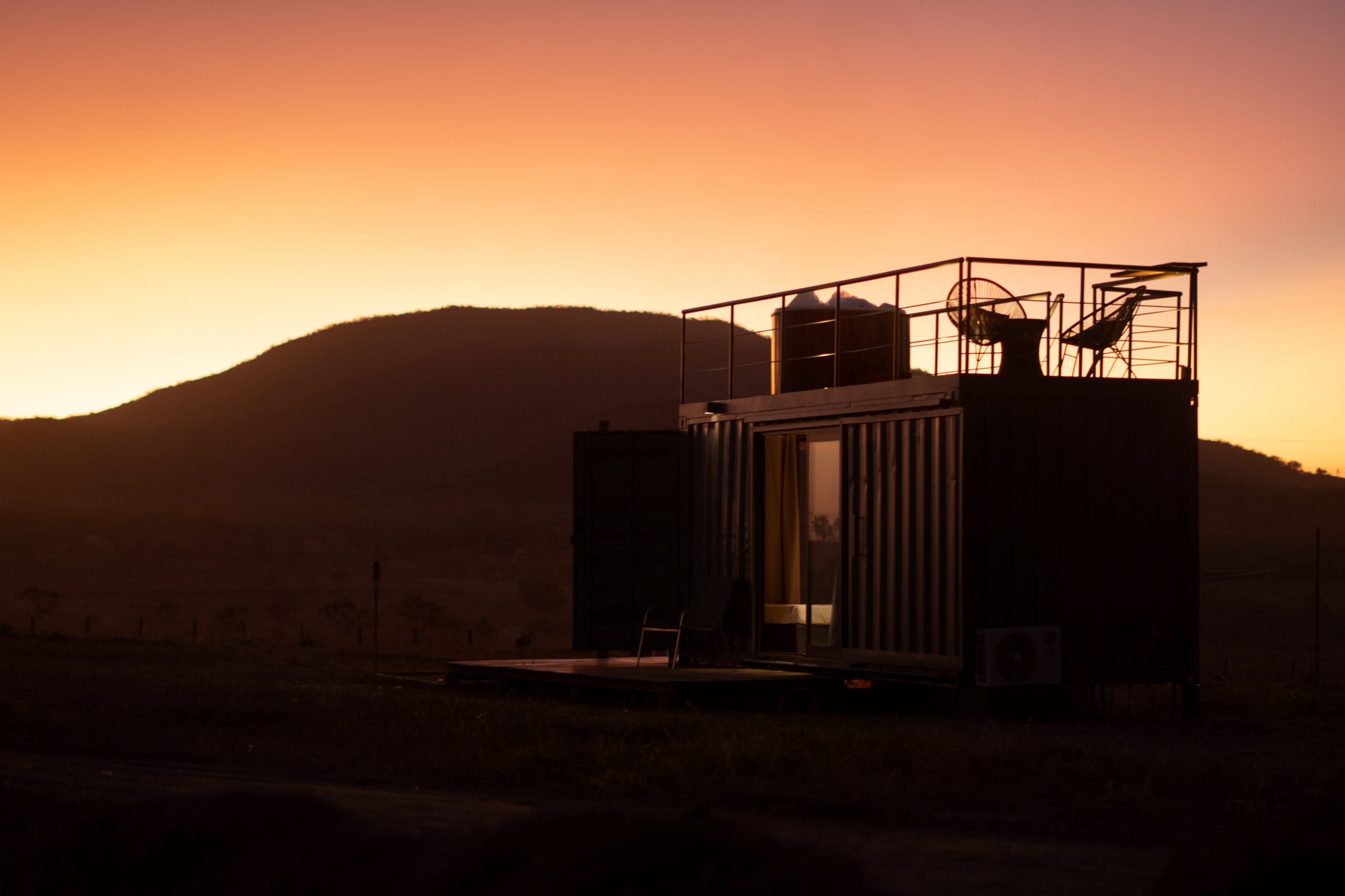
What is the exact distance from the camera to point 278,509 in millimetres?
74375

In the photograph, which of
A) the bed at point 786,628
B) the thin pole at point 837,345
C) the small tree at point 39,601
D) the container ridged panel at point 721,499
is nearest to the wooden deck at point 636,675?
the bed at point 786,628

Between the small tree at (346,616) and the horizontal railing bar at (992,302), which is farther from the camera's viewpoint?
the small tree at (346,616)

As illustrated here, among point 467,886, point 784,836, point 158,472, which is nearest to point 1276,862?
point 467,886

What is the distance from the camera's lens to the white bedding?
14680 mm

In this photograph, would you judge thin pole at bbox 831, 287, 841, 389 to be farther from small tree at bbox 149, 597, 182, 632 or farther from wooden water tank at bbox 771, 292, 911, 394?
small tree at bbox 149, 597, 182, 632

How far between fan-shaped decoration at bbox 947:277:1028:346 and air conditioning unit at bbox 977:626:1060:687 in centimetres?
286

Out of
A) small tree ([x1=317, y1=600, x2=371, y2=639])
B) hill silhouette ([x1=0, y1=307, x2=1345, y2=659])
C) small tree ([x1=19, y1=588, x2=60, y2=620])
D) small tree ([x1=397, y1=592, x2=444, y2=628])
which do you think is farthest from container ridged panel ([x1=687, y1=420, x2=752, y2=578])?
hill silhouette ([x1=0, y1=307, x2=1345, y2=659])

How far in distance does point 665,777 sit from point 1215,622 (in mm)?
37195

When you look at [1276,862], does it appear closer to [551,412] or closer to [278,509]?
[278,509]

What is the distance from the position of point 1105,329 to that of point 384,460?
7579 cm

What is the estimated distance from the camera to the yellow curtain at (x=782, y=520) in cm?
1545

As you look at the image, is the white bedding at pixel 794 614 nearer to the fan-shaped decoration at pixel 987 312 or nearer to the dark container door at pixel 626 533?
the dark container door at pixel 626 533

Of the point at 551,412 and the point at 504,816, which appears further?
the point at 551,412

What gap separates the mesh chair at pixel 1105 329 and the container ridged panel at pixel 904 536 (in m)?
2.03
